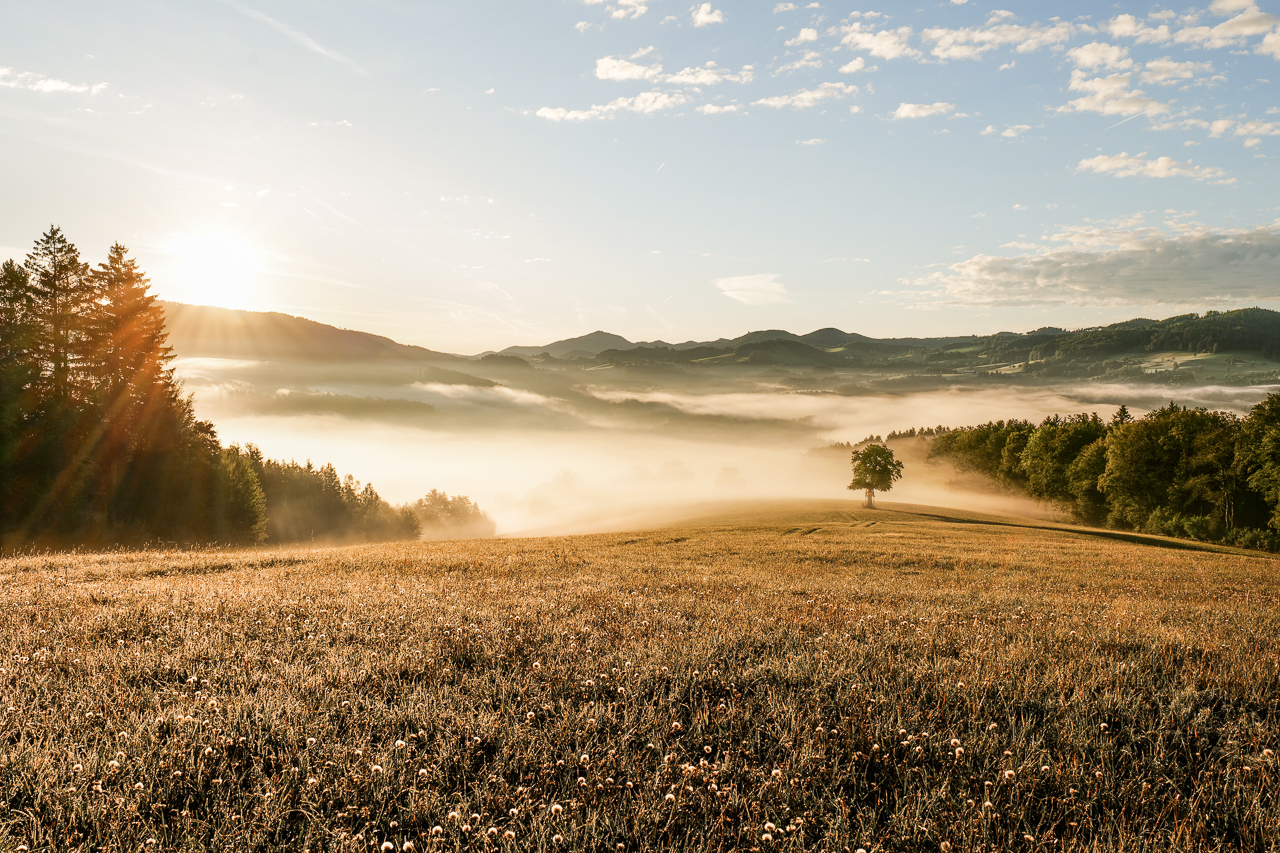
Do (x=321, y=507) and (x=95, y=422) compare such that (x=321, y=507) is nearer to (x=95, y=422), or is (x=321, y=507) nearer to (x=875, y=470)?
(x=95, y=422)

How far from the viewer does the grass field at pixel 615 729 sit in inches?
136

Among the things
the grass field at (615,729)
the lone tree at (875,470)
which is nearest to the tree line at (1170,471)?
the lone tree at (875,470)

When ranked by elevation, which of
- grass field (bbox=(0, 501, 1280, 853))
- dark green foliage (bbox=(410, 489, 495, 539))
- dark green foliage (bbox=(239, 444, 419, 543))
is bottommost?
dark green foliage (bbox=(410, 489, 495, 539))

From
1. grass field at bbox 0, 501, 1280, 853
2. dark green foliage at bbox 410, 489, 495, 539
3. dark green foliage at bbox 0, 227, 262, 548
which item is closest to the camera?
grass field at bbox 0, 501, 1280, 853

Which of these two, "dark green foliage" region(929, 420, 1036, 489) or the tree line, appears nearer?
the tree line

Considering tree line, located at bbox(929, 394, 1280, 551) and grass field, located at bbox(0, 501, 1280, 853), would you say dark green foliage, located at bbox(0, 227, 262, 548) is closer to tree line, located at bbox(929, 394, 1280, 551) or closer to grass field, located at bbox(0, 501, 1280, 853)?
grass field, located at bbox(0, 501, 1280, 853)

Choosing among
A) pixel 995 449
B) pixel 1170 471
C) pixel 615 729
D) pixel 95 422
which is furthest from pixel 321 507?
pixel 1170 471

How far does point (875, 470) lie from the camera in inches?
3270

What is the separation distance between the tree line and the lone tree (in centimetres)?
2292

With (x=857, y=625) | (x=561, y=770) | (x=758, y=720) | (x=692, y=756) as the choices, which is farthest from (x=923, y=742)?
(x=857, y=625)

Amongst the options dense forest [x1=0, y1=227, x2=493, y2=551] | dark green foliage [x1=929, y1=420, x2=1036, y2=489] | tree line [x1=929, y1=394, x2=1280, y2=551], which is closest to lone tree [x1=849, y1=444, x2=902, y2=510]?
tree line [x1=929, y1=394, x2=1280, y2=551]

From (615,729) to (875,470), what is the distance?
85.2 m

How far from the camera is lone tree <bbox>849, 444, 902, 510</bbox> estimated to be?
271 feet

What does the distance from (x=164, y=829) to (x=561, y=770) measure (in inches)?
87.2
